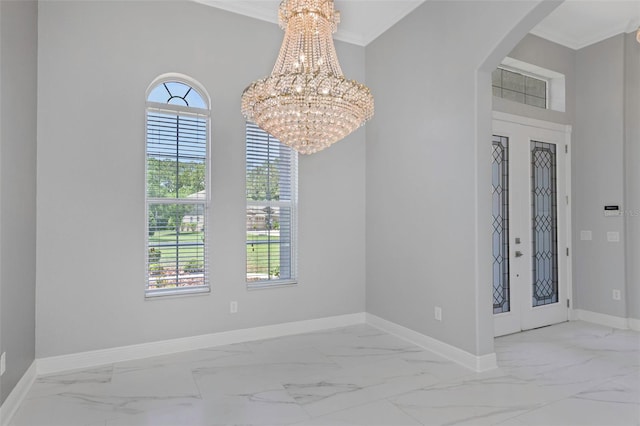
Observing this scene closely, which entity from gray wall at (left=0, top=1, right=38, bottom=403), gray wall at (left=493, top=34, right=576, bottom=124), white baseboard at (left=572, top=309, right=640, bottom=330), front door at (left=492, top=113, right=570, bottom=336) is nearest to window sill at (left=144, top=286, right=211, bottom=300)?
gray wall at (left=0, top=1, right=38, bottom=403)

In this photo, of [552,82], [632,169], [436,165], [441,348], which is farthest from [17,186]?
[632,169]

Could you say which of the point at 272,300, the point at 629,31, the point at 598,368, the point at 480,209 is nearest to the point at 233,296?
the point at 272,300

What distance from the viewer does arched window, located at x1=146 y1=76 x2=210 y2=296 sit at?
12.0 ft

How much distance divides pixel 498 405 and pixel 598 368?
1.30 m

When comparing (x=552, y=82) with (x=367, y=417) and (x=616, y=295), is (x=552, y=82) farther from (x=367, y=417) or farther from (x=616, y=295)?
(x=367, y=417)

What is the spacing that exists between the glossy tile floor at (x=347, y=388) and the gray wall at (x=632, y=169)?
30.3 inches

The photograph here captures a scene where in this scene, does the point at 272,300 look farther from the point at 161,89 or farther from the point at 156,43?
the point at 156,43

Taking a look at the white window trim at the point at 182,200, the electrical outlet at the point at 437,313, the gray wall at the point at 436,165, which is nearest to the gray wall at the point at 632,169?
the gray wall at the point at 436,165

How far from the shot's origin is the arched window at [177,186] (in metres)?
3.66

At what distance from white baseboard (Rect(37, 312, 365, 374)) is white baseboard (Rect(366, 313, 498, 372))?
0.46 m

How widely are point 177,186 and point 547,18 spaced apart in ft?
14.5

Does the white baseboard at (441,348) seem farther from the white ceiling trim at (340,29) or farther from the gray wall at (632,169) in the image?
the white ceiling trim at (340,29)

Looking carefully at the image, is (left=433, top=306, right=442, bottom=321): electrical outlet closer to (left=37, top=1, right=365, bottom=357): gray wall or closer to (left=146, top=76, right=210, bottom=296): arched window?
(left=37, top=1, right=365, bottom=357): gray wall

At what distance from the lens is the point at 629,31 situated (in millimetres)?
4340
